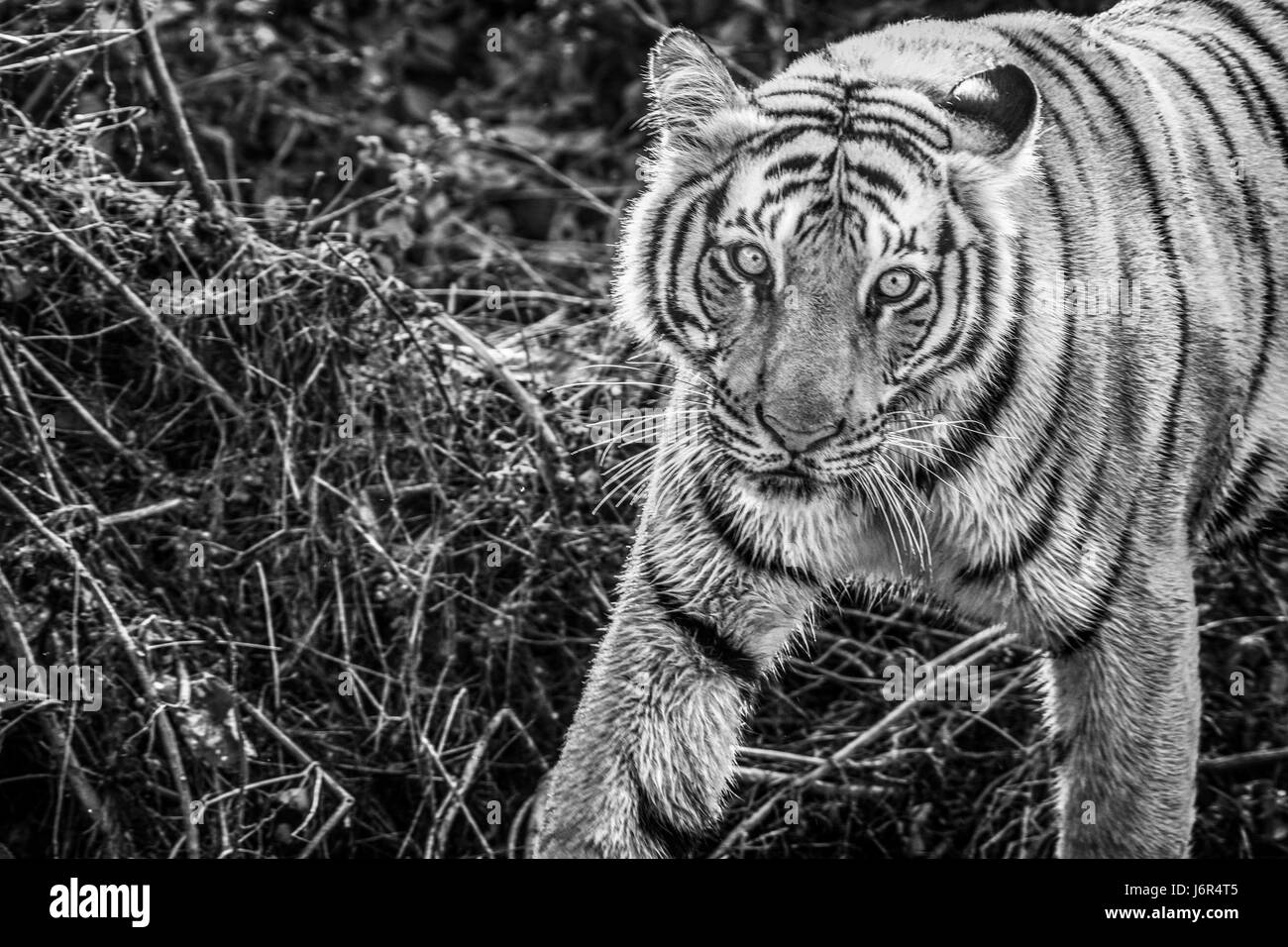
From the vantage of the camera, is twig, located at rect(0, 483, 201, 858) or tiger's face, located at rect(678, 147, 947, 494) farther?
twig, located at rect(0, 483, 201, 858)

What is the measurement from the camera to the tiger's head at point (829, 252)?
2850 mm

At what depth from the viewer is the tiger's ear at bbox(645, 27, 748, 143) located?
124 inches

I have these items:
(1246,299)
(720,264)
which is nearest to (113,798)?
(720,264)

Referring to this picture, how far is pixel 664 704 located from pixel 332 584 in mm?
1044

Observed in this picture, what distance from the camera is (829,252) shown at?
9.36 ft

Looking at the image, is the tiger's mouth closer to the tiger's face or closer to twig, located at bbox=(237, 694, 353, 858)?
the tiger's face

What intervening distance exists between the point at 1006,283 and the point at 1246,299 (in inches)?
26.6

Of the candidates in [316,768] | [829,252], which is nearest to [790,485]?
[829,252]

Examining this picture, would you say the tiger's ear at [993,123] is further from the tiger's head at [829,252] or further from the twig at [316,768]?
the twig at [316,768]

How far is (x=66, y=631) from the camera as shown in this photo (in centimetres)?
350

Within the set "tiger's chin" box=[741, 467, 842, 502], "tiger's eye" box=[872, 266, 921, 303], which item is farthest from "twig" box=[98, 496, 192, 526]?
"tiger's eye" box=[872, 266, 921, 303]

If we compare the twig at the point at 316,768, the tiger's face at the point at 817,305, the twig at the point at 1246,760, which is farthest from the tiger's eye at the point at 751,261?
the twig at the point at 1246,760

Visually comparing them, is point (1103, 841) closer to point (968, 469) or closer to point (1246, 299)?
point (968, 469)
